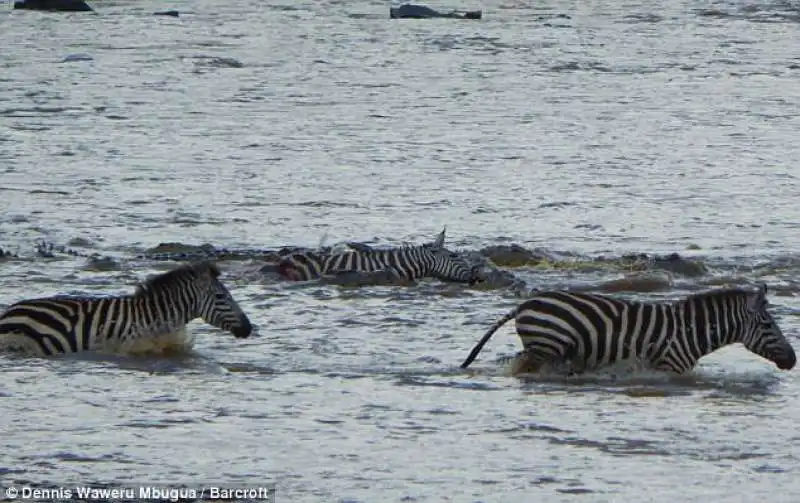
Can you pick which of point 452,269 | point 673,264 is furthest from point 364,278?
point 673,264

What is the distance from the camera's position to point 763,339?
1220 centimetres

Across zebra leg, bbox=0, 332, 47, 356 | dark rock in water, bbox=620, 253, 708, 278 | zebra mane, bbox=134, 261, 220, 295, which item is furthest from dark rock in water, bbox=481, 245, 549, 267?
zebra leg, bbox=0, 332, 47, 356

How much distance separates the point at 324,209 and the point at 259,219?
101 centimetres

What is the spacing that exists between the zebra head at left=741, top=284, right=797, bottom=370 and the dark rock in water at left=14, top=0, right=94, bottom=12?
1752 inches

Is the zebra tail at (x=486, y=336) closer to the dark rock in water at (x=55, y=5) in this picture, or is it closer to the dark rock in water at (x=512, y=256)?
the dark rock in water at (x=512, y=256)

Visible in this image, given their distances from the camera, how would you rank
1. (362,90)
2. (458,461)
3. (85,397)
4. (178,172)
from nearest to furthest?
(458,461) < (85,397) < (178,172) < (362,90)

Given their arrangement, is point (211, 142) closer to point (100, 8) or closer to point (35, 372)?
point (35, 372)

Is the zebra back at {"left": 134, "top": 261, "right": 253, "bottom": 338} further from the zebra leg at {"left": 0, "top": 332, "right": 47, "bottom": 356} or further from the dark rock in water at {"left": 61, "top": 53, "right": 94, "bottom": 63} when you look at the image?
the dark rock in water at {"left": 61, "top": 53, "right": 94, "bottom": 63}

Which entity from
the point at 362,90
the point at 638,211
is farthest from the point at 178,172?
the point at 362,90

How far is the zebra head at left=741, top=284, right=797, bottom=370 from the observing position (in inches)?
480

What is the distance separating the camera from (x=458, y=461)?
1009cm

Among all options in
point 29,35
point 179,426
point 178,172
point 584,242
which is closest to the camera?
point 179,426

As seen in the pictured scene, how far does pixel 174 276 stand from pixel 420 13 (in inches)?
1618

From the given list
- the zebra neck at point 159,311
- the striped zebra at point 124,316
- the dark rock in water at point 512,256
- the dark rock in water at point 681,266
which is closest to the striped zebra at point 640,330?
the striped zebra at point 124,316
